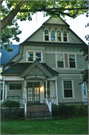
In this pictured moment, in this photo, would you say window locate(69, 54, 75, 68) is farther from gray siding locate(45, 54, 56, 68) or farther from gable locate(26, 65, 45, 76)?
gable locate(26, 65, 45, 76)

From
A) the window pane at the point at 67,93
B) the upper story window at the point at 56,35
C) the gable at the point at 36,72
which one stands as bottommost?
the window pane at the point at 67,93

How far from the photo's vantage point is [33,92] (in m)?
16.9

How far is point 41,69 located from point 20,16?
5.66 meters

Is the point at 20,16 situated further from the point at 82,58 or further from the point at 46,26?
the point at 82,58

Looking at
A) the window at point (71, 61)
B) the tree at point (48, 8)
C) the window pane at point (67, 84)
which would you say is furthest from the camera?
the window at point (71, 61)

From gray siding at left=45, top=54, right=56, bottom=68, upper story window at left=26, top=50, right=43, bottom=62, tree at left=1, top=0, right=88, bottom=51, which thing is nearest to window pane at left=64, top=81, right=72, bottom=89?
gray siding at left=45, top=54, right=56, bottom=68

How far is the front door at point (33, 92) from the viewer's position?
16.7m

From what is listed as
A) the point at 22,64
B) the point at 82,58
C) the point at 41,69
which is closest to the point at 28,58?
the point at 22,64

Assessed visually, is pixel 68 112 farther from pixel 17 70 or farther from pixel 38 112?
pixel 17 70

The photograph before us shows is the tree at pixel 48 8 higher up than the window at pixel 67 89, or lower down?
higher up

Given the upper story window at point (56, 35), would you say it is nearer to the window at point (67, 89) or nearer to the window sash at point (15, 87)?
A: the window at point (67, 89)

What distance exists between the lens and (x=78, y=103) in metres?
17.2

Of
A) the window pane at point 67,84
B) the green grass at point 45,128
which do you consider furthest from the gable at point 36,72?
the green grass at point 45,128

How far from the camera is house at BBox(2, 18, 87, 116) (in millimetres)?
16848
